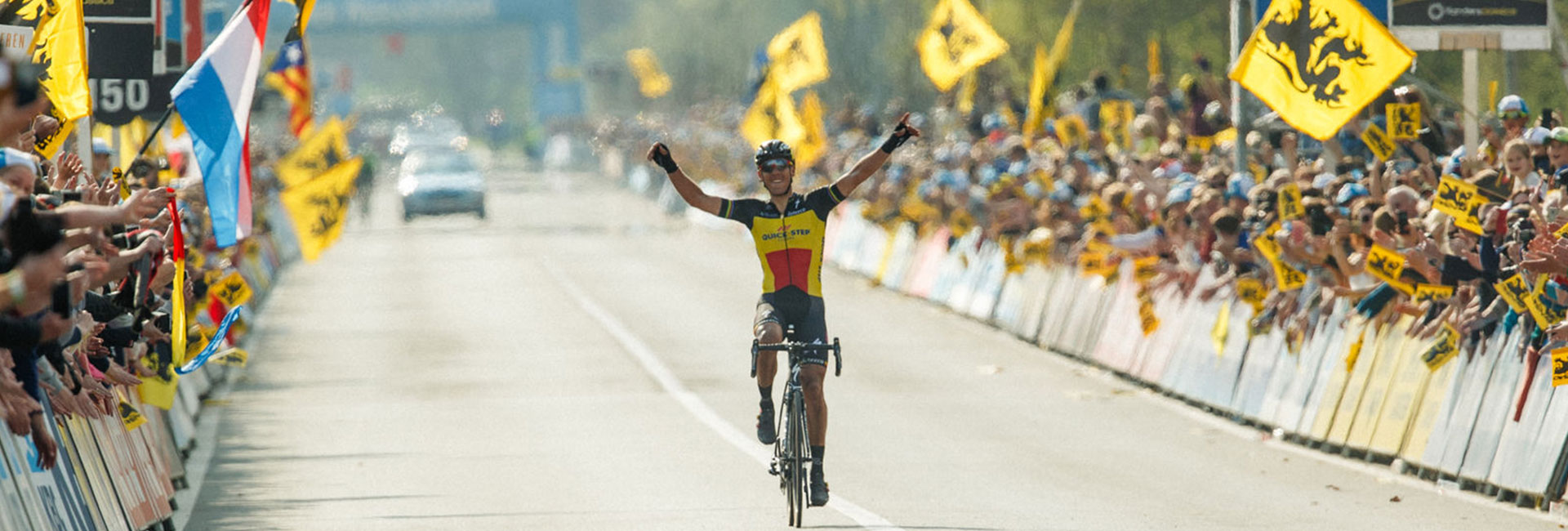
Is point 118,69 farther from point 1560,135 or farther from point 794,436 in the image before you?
point 1560,135

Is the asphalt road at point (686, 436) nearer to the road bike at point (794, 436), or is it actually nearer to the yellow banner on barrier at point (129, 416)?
the road bike at point (794, 436)

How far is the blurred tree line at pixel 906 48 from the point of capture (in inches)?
1060

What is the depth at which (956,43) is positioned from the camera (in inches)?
1133

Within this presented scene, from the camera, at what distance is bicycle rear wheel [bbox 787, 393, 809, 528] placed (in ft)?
39.7

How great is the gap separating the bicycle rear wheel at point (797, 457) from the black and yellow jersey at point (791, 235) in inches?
28.1

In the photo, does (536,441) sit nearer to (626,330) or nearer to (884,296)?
(626,330)

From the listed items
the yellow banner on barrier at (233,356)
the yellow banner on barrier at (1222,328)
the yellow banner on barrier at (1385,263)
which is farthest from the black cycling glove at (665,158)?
the yellow banner on barrier at (1222,328)

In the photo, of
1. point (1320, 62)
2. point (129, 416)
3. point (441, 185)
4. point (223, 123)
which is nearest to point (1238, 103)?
point (1320, 62)

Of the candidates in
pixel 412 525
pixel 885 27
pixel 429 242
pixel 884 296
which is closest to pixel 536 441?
pixel 412 525

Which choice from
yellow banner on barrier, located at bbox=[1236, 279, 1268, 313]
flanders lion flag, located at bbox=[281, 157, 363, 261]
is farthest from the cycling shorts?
flanders lion flag, located at bbox=[281, 157, 363, 261]

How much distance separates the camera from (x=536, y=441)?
1689 cm

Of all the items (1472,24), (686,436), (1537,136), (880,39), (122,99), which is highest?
(1472,24)

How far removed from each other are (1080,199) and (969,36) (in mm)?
6266

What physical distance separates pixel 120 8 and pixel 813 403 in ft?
19.3
